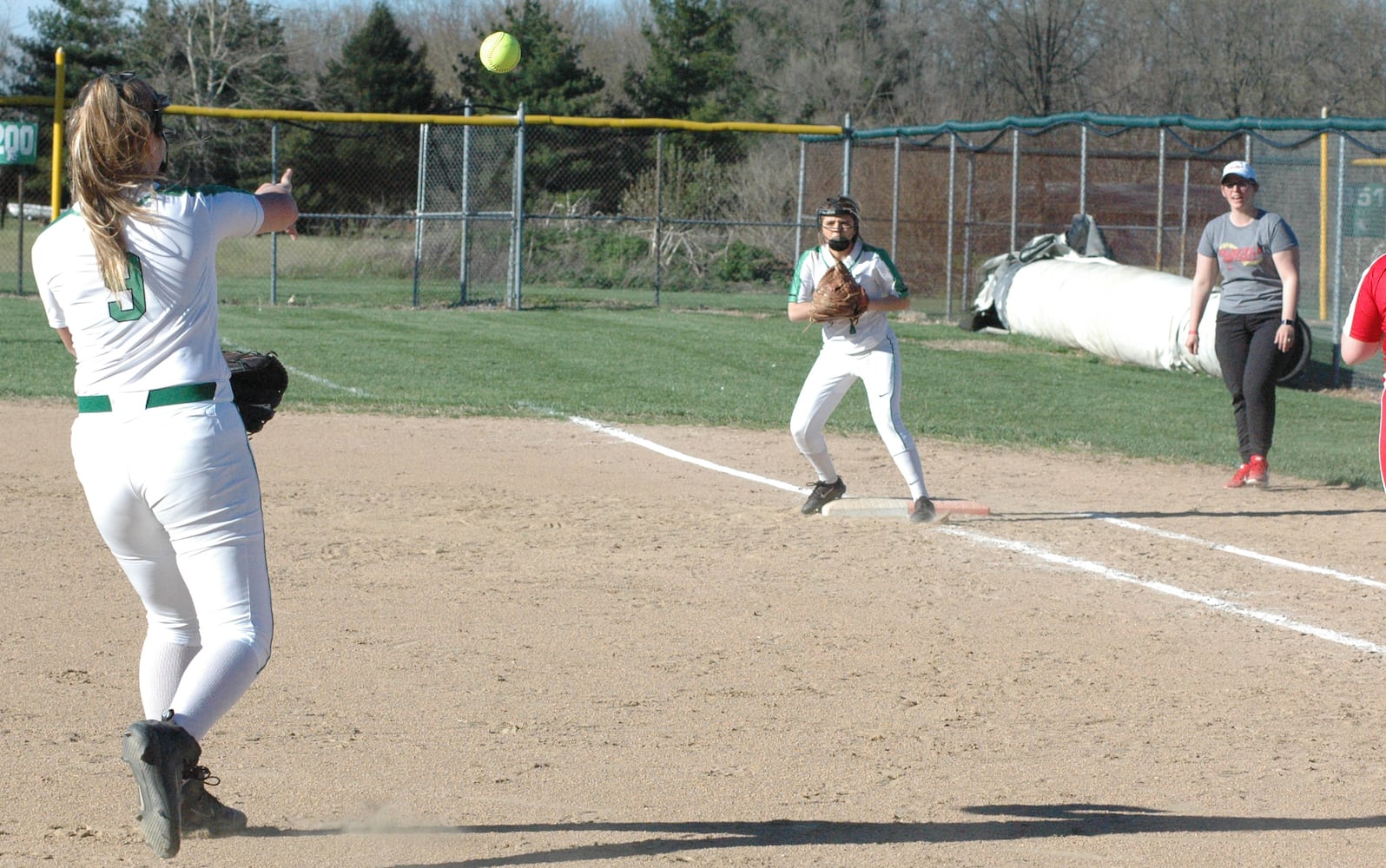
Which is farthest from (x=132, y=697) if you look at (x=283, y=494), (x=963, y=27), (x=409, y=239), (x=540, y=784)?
(x=963, y=27)

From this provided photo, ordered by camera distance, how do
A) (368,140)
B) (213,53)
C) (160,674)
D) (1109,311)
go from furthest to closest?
1. (213,53)
2. (368,140)
3. (1109,311)
4. (160,674)

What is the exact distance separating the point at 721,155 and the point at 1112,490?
78.1 feet

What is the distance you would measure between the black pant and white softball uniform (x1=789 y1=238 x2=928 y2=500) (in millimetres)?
2552

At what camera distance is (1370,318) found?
479 cm

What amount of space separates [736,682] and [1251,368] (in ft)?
17.3

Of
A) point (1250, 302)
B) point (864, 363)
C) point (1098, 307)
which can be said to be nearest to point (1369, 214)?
point (1098, 307)

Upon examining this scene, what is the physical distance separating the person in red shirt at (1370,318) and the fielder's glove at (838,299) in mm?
2840

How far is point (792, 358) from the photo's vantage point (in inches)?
621

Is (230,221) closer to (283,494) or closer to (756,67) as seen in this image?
(283,494)

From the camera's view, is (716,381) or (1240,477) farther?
(716,381)

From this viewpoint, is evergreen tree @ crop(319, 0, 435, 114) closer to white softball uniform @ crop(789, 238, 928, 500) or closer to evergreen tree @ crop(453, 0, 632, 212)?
evergreen tree @ crop(453, 0, 632, 212)

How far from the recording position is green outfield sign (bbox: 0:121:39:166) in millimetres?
20719

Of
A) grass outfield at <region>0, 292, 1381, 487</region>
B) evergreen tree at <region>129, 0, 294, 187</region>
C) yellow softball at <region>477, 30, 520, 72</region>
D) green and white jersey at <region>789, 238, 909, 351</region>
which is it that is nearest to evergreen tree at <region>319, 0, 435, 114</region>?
evergreen tree at <region>129, 0, 294, 187</region>

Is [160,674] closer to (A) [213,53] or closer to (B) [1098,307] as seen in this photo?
(B) [1098,307]
